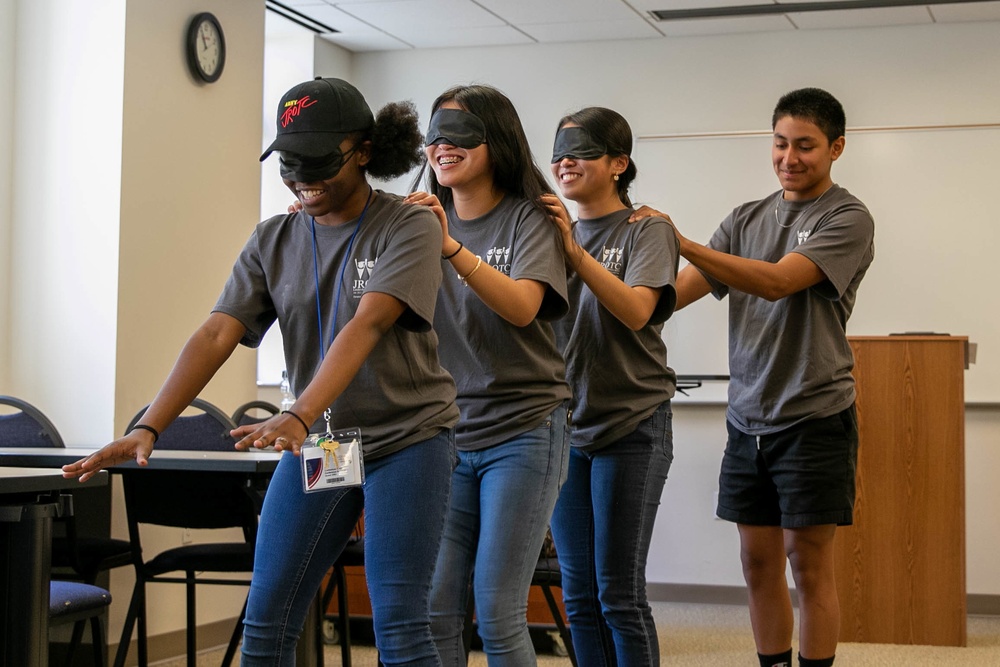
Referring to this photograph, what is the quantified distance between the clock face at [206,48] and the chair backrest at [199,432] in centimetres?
142

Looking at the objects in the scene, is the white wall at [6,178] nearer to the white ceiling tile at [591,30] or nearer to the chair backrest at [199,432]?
the chair backrest at [199,432]

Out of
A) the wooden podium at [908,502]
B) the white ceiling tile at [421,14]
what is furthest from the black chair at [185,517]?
the white ceiling tile at [421,14]

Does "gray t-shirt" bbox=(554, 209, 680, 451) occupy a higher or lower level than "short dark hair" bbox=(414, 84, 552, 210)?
lower

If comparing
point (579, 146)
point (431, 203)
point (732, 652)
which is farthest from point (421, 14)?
point (431, 203)

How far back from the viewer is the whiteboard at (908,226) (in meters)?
5.88

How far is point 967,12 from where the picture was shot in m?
5.77

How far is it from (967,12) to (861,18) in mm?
483

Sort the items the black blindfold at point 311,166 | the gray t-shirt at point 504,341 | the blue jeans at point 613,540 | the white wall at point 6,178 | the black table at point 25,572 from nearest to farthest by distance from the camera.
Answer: the black blindfold at point 311,166 → the black table at point 25,572 → the gray t-shirt at point 504,341 → the blue jeans at point 613,540 → the white wall at point 6,178

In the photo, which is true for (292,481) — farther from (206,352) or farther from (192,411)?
(192,411)

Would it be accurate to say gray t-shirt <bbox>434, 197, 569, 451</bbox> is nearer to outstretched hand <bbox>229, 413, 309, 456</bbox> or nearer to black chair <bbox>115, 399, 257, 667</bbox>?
outstretched hand <bbox>229, 413, 309, 456</bbox>

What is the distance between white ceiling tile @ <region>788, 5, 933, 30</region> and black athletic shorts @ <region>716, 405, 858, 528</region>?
3429 millimetres

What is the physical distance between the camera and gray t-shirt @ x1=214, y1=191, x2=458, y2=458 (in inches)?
78.6

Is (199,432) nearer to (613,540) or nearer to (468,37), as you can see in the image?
(613,540)

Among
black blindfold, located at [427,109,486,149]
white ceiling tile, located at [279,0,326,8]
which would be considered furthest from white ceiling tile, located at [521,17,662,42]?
black blindfold, located at [427,109,486,149]
